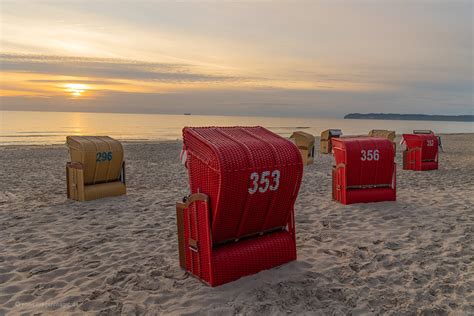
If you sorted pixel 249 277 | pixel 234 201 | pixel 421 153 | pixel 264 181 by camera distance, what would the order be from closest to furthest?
pixel 234 201 → pixel 264 181 → pixel 249 277 → pixel 421 153

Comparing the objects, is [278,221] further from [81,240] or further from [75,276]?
[81,240]

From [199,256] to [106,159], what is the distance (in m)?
5.49

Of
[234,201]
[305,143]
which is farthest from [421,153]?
[234,201]

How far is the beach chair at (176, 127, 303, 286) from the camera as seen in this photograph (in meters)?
4.36

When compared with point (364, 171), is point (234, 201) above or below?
above

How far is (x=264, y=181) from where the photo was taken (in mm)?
4602

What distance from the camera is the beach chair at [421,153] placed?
579 inches

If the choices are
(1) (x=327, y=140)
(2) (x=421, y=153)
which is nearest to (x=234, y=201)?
(2) (x=421, y=153)

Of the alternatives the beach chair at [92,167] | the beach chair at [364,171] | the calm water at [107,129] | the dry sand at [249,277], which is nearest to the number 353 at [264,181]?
the dry sand at [249,277]

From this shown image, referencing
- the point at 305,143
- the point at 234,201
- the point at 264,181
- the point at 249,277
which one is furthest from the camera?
the point at 305,143

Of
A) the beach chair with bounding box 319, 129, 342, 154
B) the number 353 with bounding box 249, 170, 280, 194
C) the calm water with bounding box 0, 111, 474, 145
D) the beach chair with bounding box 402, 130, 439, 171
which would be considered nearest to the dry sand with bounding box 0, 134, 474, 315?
the number 353 with bounding box 249, 170, 280, 194

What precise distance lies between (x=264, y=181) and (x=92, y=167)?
235 inches

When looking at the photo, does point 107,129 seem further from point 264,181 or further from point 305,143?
point 264,181

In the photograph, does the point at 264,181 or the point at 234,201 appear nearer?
the point at 234,201
